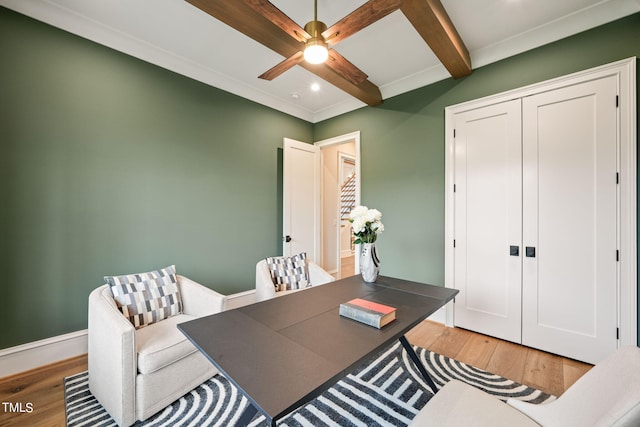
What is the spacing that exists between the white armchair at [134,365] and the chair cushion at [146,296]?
75 millimetres

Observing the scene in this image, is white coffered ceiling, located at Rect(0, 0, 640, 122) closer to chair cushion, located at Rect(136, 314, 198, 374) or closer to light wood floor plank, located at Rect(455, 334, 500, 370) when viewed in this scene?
chair cushion, located at Rect(136, 314, 198, 374)

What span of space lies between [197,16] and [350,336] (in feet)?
8.98

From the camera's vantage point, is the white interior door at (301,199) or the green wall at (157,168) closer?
the green wall at (157,168)

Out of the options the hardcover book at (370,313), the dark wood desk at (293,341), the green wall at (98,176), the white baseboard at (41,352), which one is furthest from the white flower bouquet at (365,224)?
the white baseboard at (41,352)

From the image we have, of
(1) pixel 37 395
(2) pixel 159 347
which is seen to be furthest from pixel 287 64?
(1) pixel 37 395

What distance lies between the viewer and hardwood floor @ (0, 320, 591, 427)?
1617 millimetres

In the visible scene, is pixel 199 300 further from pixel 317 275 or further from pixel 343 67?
pixel 343 67

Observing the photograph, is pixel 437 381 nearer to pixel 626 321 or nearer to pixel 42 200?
pixel 626 321

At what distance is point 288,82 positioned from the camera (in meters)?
3.28

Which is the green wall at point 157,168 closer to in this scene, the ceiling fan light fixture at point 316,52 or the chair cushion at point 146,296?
the chair cushion at point 146,296

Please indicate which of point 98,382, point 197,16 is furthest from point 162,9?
point 98,382

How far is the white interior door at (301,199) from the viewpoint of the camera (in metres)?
3.65

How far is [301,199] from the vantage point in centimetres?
387

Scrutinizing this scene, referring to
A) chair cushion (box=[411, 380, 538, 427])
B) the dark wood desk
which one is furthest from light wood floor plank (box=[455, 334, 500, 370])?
chair cushion (box=[411, 380, 538, 427])
